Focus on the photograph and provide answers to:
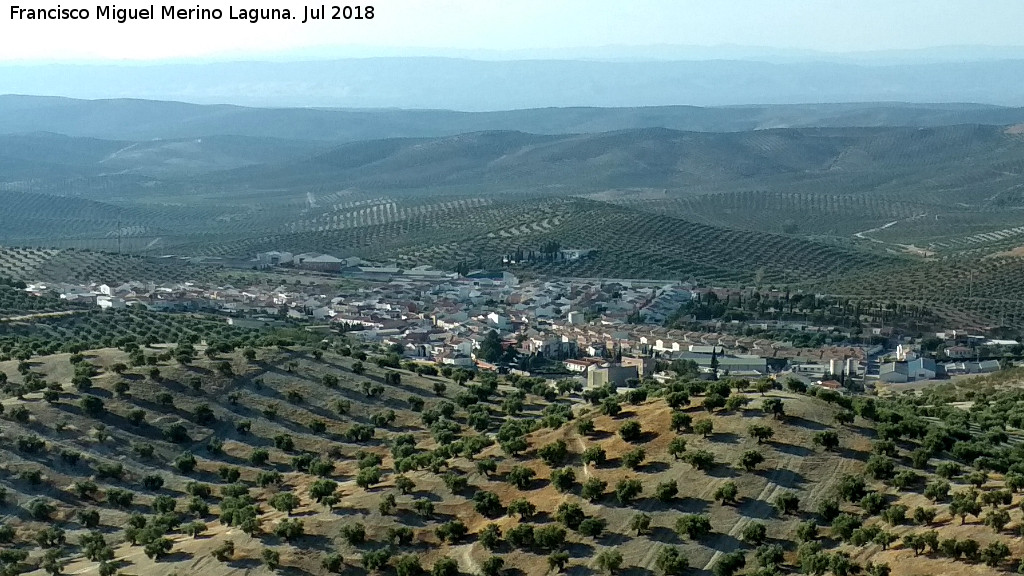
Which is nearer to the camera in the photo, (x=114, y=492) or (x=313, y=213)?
(x=114, y=492)

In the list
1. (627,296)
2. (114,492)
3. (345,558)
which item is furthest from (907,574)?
(627,296)

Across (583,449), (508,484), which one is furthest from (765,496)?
(508,484)

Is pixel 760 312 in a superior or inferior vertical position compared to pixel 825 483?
inferior

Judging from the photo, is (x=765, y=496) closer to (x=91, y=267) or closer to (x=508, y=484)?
(x=508, y=484)

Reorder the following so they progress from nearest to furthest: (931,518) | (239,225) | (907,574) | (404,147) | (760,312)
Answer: (907,574) < (931,518) < (760,312) < (239,225) < (404,147)

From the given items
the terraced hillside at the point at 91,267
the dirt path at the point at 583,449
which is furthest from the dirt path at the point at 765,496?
the terraced hillside at the point at 91,267

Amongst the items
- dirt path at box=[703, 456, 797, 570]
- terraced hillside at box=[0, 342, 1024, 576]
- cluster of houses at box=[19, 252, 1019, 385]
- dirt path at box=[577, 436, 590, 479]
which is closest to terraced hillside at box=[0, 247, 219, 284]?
cluster of houses at box=[19, 252, 1019, 385]

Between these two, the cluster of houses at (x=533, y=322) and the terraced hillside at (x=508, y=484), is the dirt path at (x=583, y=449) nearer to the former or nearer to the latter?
the terraced hillside at (x=508, y=484)

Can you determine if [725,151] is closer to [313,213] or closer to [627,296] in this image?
[313,213]
